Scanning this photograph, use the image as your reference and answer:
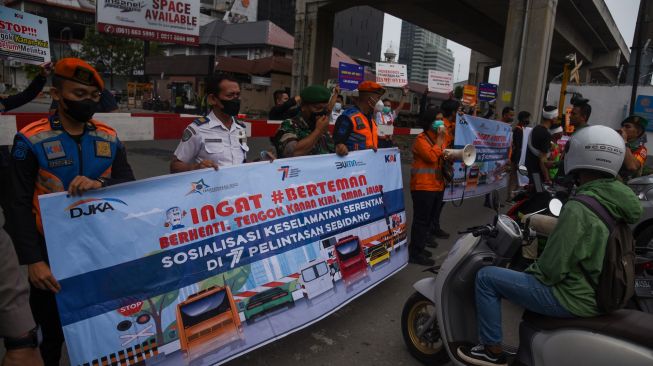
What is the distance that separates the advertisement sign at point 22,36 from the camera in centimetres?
877

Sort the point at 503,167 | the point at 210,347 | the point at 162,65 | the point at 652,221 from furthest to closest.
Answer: the point at 162,65 → the point at 503,167 → the point at 652,221 → the point at 210,347

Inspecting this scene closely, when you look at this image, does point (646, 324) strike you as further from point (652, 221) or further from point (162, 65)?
point (162, 65)

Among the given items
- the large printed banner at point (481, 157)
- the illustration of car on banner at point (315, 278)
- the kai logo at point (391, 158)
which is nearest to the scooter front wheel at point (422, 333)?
the illustration of car on banner at point (315, 278)

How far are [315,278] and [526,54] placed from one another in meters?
14.8

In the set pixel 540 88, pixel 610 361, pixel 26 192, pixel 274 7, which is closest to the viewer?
pixel 610 361

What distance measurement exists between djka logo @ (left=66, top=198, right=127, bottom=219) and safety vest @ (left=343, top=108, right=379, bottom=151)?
2.46 meters

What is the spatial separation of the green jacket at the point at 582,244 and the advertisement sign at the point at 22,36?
9.66 m

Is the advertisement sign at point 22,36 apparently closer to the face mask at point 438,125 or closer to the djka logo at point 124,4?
the face mask at point 438,125

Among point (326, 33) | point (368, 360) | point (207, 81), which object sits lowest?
point (368, 360)

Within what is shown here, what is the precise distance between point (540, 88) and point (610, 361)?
590 inches

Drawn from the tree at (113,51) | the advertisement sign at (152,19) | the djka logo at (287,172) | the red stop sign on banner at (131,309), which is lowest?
the red stop sign on banner at (131,309)

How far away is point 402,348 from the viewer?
3.23m

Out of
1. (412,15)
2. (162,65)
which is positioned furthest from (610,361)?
(162,65)

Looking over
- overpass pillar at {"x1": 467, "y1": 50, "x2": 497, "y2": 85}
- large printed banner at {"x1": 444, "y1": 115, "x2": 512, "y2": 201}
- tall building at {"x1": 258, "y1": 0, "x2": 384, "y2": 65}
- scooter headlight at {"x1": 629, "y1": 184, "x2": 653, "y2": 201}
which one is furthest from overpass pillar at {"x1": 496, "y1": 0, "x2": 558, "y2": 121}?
tall building at {"x1": 258, "y1": 0, "x2": 384, "y2": 65}
